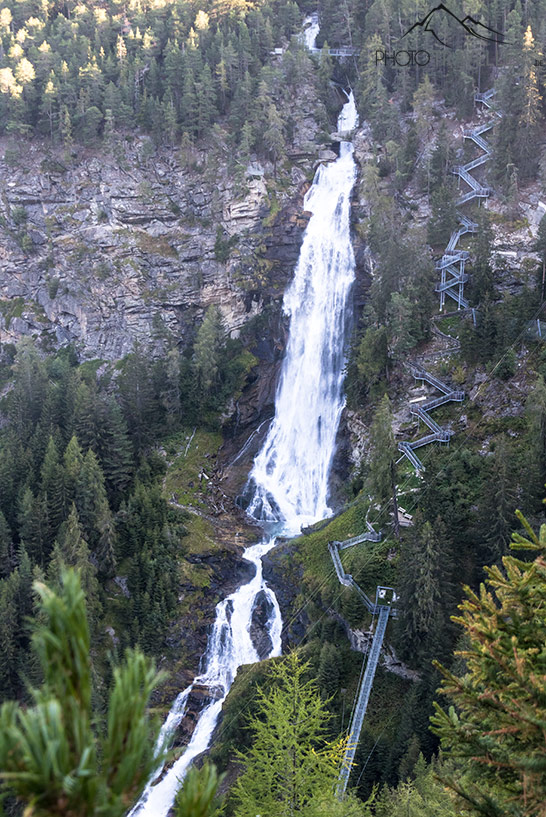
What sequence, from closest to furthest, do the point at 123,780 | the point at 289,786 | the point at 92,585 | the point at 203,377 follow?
the point at 123,780, the point at 289,786, the point at 92,585, the point at 203,377

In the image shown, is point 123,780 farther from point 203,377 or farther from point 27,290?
point 27,290

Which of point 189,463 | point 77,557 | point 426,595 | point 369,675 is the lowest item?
point 189,463

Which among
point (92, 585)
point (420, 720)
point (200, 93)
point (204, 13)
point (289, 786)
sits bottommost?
point (92, 585)

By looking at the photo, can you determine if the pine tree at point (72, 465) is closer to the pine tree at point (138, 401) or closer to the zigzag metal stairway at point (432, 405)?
the pine tree at point (138, 401)

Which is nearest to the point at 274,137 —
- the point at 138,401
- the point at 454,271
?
the point at 454,271

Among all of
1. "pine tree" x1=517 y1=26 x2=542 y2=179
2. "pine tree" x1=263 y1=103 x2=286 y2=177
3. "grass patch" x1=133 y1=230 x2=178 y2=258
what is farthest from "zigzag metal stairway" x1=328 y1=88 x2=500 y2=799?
"grass patch" x1=133 y1=230 x2=178 y2=258

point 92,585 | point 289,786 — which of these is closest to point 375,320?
point 92,585

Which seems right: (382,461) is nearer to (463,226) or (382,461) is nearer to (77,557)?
(77,557)

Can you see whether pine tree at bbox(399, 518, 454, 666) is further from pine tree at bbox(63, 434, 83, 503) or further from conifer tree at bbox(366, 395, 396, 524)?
pine tree at bbox(63, 434, 83, 503)

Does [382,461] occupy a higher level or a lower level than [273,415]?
higher
